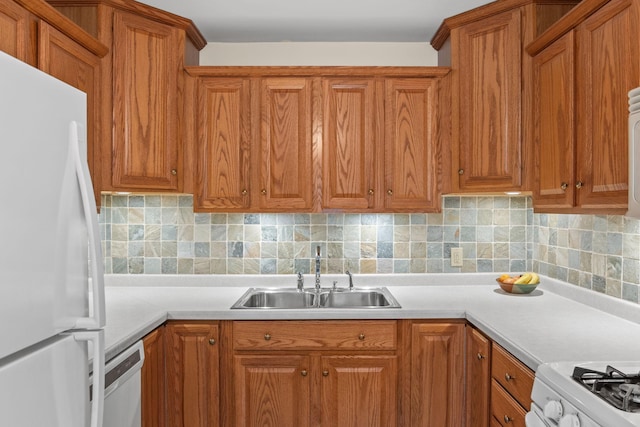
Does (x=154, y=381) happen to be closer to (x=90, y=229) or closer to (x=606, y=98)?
(x=90, y=229)

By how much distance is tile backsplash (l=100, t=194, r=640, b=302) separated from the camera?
2783 millimetres

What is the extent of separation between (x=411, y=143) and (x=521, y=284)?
0.95 metres

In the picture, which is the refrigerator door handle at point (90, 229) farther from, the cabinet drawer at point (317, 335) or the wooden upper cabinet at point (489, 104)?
the wooden upper cabinet at point (489, 104)

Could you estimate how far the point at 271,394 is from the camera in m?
2.19

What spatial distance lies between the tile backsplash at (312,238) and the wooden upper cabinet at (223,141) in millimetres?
317

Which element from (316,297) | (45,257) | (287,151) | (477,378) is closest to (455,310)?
(477,378)

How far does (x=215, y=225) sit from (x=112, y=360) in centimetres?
138

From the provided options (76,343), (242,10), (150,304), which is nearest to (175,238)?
(150,304)

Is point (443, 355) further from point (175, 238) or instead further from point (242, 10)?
point (242, 10)

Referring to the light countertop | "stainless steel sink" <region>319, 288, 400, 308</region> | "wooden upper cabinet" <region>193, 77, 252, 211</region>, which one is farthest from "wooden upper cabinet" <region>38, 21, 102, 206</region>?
"stainless steel sink" <region>319, 288, 400, 308</region>

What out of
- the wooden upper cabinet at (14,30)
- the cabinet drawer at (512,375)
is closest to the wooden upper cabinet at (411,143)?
the cabinet drawer at (512,375)

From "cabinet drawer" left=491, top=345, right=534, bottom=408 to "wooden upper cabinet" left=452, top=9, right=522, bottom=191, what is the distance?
94 cm

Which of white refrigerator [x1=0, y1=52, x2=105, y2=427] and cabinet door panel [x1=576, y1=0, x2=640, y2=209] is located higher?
cabinet door panel [x1=576, y1=0, x2=640, y2=209]

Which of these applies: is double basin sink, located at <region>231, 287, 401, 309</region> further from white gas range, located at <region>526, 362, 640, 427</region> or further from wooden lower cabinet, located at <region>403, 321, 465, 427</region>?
white gas range, located at <region>526, 362, 640, 427</region>
